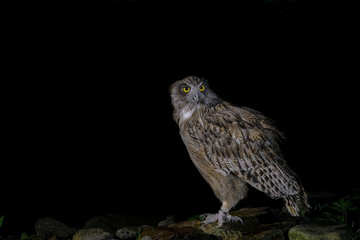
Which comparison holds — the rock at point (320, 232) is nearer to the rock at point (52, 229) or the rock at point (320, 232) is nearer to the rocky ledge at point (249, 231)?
the rocky ledge at point (249, 231)

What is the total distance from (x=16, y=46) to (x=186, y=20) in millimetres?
2384

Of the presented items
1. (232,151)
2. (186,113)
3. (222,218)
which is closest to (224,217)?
(222,218)

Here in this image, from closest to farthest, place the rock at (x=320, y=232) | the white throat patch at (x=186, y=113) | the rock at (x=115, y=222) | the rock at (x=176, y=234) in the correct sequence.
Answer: the rock at (x=320, y=232)
the rock at (x=176, y=234)
the white throat patch at (x=186, y=113)
the rock at (x=115, y=222)

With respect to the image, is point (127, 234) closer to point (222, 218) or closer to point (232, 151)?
point (222, 218)

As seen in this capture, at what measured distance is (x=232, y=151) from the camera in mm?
3076

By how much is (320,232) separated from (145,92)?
339 centimetres

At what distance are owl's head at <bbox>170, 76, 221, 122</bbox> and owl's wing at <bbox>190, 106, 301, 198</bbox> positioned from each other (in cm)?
15

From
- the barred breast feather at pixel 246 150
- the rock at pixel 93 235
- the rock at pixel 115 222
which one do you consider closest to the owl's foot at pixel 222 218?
the barred breast feather at pixel 246 150

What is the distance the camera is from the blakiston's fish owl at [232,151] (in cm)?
301

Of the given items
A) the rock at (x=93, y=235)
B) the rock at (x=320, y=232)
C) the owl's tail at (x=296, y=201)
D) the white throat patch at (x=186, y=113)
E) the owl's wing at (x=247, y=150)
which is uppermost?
the white throat patch at (x=186, y=113)

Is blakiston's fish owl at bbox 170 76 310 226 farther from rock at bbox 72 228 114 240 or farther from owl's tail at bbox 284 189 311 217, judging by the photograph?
rock at bbox 72 228 114 240

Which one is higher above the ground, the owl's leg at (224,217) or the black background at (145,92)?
the black background at (145,92)

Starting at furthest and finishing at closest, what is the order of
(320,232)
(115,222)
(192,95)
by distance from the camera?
1. (115,222)
2. (192,95)
3. (320,232)

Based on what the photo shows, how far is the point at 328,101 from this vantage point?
624 cm
